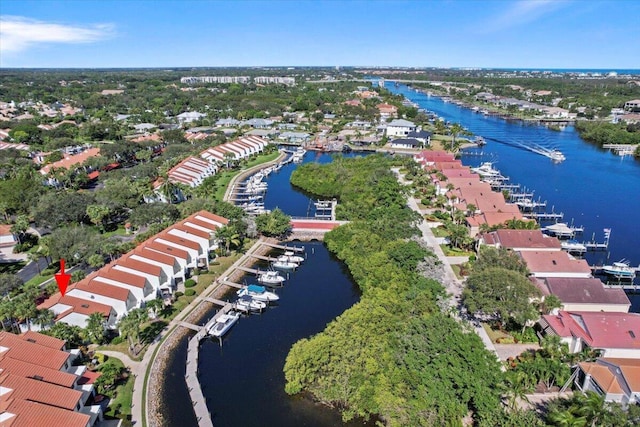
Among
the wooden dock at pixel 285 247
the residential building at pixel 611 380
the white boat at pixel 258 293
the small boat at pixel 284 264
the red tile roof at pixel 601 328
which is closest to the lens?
the residential building at pixel 611 380

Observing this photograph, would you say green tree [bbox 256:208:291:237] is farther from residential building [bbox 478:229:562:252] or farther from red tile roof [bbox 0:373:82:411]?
red tile roof [bbox 0:373:82:411]

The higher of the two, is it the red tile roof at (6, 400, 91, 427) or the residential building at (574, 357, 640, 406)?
the red tile roof at (6, 400, 91, 427)

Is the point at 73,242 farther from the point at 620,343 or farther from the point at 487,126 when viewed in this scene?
the point at 487,126

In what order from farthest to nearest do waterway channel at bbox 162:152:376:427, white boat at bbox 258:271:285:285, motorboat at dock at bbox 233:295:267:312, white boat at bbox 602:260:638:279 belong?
white boat at bbox 602:260:638:279 < white boat at bbox 258:271:285:285 < motorboat at dock at bbox 233:295:267:312 < waterway channel at bbox 162:152:376:427

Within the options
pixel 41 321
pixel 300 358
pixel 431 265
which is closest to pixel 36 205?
pixel 41 321

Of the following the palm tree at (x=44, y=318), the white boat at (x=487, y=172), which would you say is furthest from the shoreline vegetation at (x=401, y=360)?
the white boat at (x=487, y=172)

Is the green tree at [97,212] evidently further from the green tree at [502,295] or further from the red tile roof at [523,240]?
the red tile roof at [523,240]

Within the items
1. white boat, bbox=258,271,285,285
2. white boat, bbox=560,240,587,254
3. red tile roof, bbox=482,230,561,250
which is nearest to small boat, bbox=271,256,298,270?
white boat, bbox=258,271,285,285

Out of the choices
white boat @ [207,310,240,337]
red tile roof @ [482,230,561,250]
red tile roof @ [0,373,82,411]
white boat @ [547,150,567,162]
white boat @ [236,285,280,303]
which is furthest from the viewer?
white boat @ [547,150,567,162]
